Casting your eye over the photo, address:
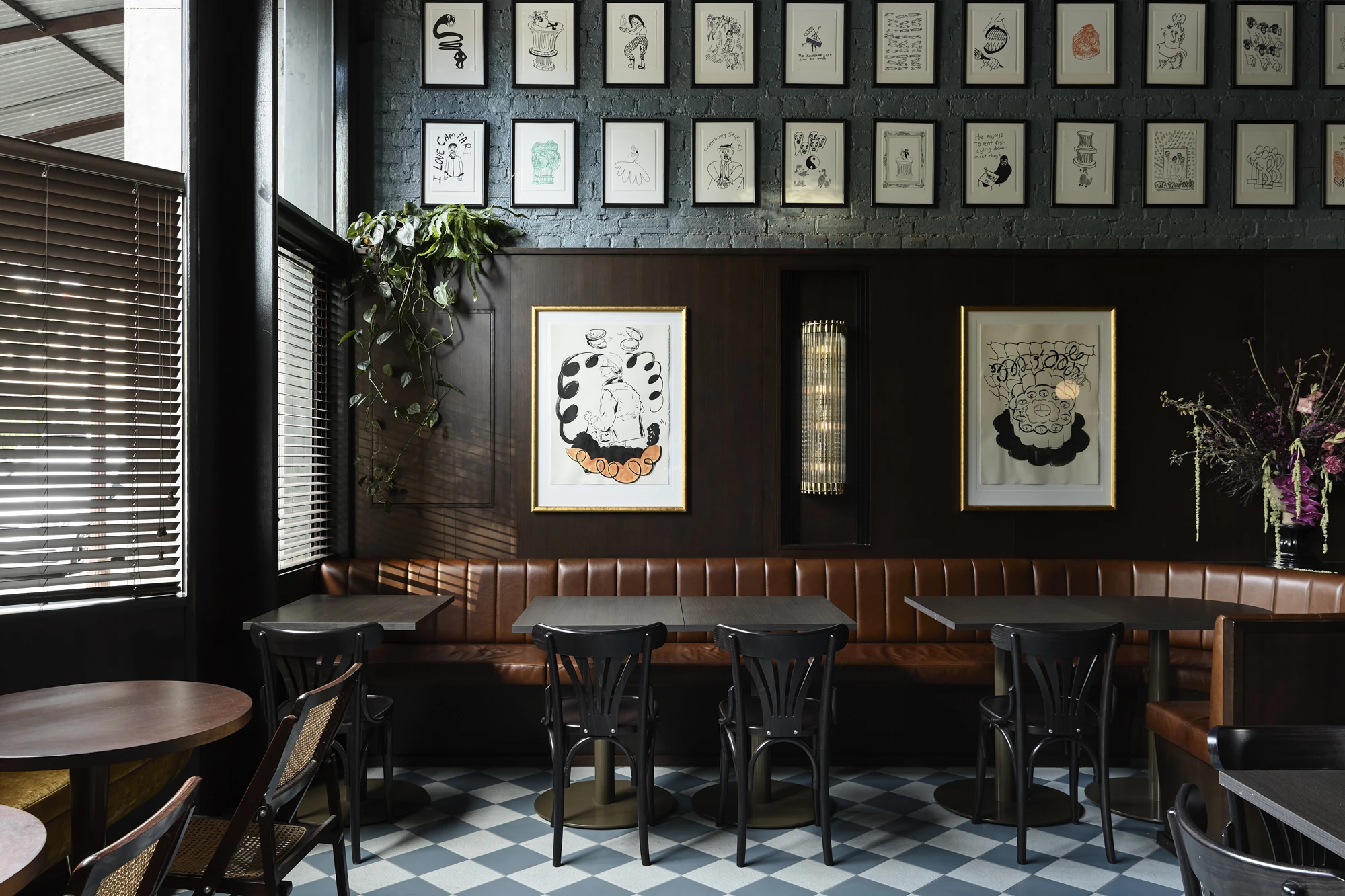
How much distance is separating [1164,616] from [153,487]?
4.10 meters

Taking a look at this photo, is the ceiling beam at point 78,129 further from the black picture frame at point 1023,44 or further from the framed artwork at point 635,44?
the black picture frame at point 1023,44

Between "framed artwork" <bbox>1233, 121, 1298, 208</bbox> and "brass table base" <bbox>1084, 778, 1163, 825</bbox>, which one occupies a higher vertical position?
"framed artwork" <bbox>1233, 121, 1298, 208</bbox>

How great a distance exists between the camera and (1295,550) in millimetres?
4574

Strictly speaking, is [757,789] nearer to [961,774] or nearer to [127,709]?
[961,774]

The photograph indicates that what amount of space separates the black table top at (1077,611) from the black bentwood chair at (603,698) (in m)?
A: 1.26

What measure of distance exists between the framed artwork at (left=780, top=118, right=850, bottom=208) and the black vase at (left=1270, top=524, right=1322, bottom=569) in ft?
9.41

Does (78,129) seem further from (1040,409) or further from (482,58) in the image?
(1040,409)

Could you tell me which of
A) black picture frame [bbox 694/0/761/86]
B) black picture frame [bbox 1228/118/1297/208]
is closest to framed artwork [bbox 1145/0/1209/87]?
black picture frame [bbox 1228/118/1297/208]

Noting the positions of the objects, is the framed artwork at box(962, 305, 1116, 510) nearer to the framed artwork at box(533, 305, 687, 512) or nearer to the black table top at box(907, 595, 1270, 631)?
the black table top at box(907, 595, 1270, 631)

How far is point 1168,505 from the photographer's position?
5.09 meters

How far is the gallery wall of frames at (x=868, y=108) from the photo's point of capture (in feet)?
17.0

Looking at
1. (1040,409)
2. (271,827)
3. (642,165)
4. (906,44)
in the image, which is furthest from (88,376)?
(1040,409)

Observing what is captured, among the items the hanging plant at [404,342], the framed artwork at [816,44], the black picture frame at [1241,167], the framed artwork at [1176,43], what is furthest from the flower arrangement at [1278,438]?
the hanging plant at [404,342]

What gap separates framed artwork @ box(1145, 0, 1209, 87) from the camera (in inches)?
205
